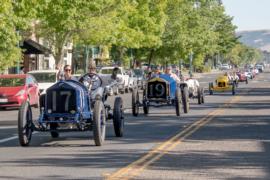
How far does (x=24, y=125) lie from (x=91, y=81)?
2.45 metres

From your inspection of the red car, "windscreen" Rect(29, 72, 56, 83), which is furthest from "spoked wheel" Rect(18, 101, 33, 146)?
"windscreen" Rect(29, 72, 56, 83)

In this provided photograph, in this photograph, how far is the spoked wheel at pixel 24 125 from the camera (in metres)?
15.7

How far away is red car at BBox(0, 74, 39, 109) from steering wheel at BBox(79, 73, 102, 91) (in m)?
13.5

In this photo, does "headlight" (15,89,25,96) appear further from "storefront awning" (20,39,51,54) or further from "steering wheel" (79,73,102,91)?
"storefront awning" (20,39,51,54)

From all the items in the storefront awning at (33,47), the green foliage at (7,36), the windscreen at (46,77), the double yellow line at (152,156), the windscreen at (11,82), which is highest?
the storefront awning at (33,47)

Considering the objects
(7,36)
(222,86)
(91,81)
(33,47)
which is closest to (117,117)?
(91,81)

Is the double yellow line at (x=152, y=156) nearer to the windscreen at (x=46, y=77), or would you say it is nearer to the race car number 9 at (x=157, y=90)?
the race car number 9 at (x=157, y=90)

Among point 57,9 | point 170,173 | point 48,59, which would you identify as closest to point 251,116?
point 170,173

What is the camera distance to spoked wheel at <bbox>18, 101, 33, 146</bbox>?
51.5ft

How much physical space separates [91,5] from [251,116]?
74.3 ft

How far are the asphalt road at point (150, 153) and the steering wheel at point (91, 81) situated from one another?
1.20 metres

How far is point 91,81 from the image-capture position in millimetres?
17688

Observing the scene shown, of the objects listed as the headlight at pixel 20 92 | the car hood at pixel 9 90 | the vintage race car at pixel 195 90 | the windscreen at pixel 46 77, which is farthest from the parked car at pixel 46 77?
the vintage race car at pixel 195 90

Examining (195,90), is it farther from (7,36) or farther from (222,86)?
(222,86)
